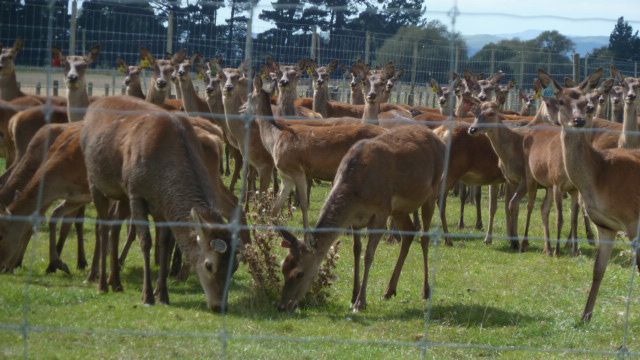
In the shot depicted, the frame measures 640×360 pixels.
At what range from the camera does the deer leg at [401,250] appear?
924 cm

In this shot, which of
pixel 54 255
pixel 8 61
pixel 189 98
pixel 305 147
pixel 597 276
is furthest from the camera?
pixel 189 98

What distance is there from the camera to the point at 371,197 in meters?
8.79

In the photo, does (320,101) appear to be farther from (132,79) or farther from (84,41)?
(84,41)

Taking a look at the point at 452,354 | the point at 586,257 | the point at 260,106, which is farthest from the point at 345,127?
the point at 452,354

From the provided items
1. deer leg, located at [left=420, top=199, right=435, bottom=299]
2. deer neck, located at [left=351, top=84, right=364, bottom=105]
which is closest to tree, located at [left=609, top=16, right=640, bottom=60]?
deer neck, located at [left=351, top=84, right=364, bottom=105]

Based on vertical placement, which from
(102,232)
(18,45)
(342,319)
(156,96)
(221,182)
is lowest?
(342,319)

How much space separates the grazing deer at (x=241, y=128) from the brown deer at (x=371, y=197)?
376 cm

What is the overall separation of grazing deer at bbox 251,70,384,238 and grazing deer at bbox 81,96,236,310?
11.0 feet

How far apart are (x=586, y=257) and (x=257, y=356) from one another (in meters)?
6.47

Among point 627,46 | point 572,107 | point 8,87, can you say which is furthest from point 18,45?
point 627,46

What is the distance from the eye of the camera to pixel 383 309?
28.9ft

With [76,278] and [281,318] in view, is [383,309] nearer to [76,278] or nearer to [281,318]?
[281,318]

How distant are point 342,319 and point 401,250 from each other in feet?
4.41

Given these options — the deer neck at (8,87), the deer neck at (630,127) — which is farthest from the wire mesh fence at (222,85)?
the deer neck at (630,127)
